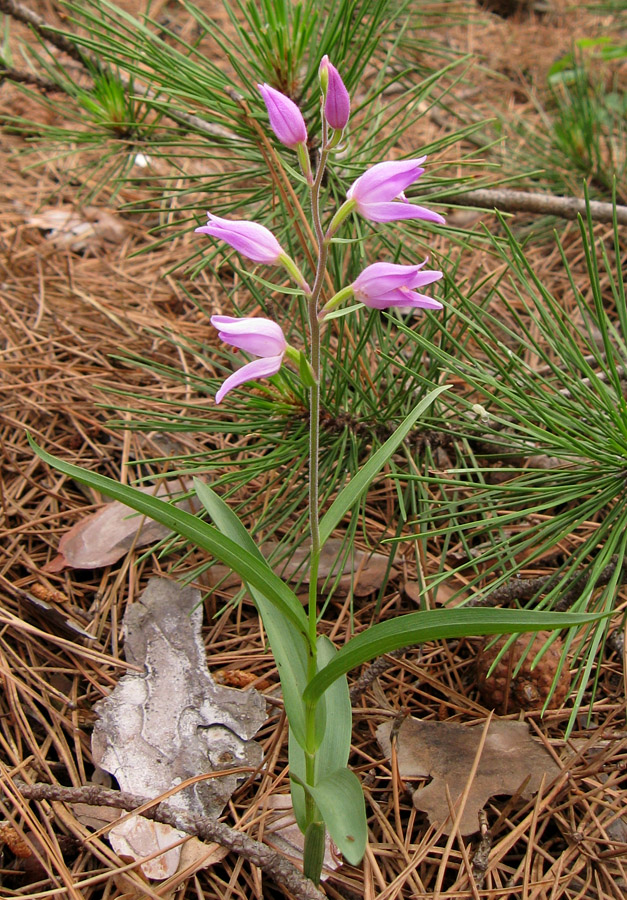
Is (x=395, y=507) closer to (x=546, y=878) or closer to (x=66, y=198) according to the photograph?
(x=546, y=878)

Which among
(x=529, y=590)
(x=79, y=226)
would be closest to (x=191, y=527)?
(x=529, y=590)

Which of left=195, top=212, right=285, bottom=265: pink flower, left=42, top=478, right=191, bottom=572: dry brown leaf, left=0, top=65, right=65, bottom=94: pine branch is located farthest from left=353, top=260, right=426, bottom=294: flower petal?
left=0, top=65, right=65, bottom=94: pine branch

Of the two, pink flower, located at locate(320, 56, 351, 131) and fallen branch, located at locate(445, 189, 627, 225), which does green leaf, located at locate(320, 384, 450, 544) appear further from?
fallen branch, located at locate(445, 189, 627, 225)

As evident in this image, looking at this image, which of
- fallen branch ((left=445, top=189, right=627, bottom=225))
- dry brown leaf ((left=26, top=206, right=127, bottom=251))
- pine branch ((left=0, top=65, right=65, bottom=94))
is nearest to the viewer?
fallen branch ((left=445, top=189, right=627, bottom=225))

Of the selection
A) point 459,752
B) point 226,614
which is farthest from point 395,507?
point 459,752

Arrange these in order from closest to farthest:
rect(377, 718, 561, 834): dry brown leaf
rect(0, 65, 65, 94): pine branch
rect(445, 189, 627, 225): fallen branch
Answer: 1. rect(377, 718, 561, 834): dry brown leaf
2. rect(445, 189, 627, 225): fallen branch
3. rect(0, 65, 65, 94): pine branch
